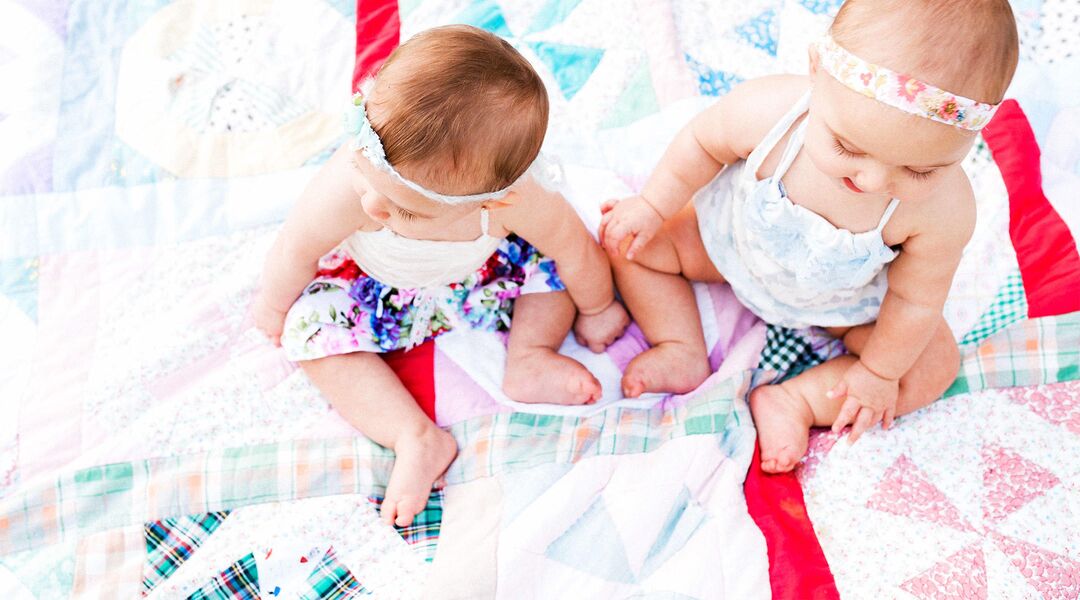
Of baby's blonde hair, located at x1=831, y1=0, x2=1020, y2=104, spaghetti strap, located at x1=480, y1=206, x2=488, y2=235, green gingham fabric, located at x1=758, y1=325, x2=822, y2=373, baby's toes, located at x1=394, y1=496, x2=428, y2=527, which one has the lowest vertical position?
baby's toes, located at x1=394, y1=496, x2=428, y2=527

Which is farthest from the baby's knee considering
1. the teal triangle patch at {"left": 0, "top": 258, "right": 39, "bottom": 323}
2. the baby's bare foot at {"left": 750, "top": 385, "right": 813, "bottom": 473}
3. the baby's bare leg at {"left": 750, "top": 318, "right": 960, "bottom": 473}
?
the teal triangle patch at {"left": 0, "top": 258, "right": 39, "bottom": 323}

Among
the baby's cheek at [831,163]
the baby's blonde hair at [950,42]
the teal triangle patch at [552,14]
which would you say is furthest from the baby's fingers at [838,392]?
the teal triangle patch at [552,14]

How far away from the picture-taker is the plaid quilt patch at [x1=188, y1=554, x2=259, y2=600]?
39.2 inches

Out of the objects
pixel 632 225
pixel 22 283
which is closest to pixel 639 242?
pixel 632 225

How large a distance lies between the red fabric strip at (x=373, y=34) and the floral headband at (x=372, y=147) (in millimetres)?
506

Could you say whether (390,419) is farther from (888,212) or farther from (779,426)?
(888,212)

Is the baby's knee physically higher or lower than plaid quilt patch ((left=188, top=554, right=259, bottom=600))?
higher

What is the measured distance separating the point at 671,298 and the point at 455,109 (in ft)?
1.63

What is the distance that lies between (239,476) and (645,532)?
0.47 meters

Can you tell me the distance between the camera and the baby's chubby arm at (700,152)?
1.03 meters

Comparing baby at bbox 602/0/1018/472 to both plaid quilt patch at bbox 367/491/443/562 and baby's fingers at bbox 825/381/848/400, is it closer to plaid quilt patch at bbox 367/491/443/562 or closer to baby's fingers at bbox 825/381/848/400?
baby's fingers at bbox 825/381/848/400

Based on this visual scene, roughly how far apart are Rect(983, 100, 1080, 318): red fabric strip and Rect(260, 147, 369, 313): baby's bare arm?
32.6 inches

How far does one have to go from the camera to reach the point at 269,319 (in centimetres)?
115

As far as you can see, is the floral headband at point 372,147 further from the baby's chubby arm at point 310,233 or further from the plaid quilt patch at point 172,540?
the plaid quilt patch at point 172,540
